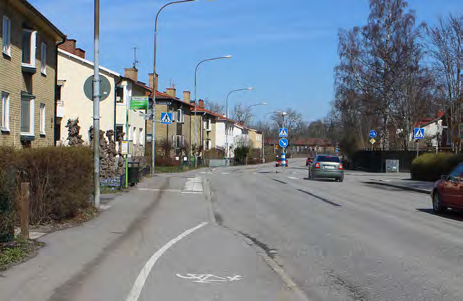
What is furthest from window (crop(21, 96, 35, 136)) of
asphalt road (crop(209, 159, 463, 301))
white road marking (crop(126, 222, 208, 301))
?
white road marking (crop(126, 222, 208, 301))

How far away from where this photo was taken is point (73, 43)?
44969mm

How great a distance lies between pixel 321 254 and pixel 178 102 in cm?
5755

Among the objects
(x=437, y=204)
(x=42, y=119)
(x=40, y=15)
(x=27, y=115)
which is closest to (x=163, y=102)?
(x=42, y=119)

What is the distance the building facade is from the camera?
20062mm

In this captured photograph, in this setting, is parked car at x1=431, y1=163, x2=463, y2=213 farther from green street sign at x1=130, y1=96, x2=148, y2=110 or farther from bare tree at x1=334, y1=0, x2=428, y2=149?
bare tree at x1=334, y1=0, x2=428, y2=149

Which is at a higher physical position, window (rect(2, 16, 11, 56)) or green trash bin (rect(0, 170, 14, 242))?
window (rect(2, 16, 11, 56))

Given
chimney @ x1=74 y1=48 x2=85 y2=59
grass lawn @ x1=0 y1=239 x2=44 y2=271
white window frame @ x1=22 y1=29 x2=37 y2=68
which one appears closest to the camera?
grass lawn @ x1=0 y1=239 x2=44 y2=271

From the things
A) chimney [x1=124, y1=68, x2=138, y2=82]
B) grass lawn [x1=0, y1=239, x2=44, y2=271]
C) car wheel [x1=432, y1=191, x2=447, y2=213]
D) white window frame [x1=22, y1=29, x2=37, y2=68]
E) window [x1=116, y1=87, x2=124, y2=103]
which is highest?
chimney [x1=124, y1=68, x2=138, y2=82]

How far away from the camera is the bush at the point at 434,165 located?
95.0 feet

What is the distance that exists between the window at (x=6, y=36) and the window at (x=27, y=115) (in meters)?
2.67

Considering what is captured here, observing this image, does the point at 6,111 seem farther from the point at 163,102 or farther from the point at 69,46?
the point at 163,102

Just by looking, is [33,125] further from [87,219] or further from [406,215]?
[406,215]

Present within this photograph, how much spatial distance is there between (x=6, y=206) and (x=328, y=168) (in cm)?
2415

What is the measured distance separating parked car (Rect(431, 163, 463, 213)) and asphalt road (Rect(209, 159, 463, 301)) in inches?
16.1
